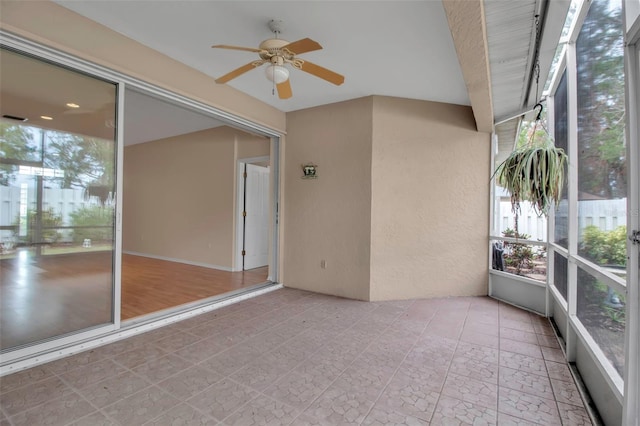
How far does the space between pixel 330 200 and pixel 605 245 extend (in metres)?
2.92

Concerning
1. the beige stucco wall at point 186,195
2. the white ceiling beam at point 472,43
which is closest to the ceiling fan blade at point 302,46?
the white ceiling beam at point 472,43

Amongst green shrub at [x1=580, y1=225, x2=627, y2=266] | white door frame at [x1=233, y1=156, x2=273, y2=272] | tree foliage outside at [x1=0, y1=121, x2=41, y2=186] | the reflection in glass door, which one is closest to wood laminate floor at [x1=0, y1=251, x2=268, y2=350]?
the reflection in glass door

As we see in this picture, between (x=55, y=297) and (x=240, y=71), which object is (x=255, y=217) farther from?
(x=240, y=71)

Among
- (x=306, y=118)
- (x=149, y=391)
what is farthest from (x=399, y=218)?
(x=149, y=391)

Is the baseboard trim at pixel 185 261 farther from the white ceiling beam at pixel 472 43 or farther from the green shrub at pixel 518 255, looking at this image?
the white ceiling beam at pixel 472 43

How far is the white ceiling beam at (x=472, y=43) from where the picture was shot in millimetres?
1689

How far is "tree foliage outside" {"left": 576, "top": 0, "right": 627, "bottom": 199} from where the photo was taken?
1.64 meters

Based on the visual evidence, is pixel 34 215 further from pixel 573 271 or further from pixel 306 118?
pixel 573 271

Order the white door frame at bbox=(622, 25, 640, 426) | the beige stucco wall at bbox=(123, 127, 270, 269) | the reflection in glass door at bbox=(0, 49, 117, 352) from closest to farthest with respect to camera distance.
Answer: the white door frame at bbox=(622, 25, 640, 426)
the reflection in glass door at bbox=(0, 49, 117, 352)
the beige stucco wall at bbox=(123, 127, 270, 269)

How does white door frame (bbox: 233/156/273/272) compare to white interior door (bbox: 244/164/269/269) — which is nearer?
white door frame (bbox: 233/156/273/272)

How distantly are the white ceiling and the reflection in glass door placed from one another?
0.66m

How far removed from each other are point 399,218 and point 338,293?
1370mm

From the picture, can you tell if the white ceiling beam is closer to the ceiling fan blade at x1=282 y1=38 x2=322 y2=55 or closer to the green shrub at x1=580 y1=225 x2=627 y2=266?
the ceiling fan blade at x1=282 y1=38 x2=322 y2=55

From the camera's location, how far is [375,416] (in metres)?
1.67
